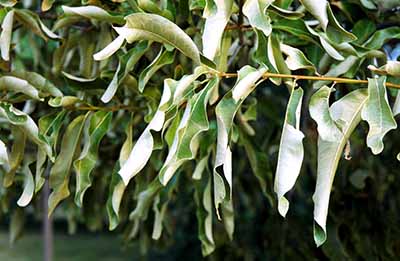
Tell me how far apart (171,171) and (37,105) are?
1.77 ft

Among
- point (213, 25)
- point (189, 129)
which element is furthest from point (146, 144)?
point (213, 25)

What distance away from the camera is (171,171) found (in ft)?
2.76

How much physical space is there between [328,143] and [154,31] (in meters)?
0.24

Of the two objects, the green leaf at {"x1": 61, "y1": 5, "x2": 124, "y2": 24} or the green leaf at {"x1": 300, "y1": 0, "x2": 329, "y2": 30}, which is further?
the green leaf at {"x1": 61, "y1": 5, "x2": 124, "y2": 24}

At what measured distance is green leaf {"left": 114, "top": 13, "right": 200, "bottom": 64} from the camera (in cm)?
76

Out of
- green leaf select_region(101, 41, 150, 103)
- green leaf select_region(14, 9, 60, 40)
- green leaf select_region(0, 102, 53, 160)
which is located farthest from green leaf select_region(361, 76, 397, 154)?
green leaf select_region(14, 9, 60, 40)

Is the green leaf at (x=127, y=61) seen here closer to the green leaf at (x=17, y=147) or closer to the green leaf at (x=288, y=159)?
the green leaf at (x=17, y=147)

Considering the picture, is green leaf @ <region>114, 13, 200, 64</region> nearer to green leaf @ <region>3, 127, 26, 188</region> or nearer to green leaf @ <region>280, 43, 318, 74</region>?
green leaf @ <region>280, 43, 318, 74</region>

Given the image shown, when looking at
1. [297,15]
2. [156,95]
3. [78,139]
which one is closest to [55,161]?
[78,139]

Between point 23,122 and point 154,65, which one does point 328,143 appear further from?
point 23,122

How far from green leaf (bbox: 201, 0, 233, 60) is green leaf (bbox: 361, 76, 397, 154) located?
189 millimetres

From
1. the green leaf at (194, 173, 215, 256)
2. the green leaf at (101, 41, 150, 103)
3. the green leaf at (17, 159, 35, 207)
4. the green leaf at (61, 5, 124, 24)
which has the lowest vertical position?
the green leaf at (194, 173, 215, 256)

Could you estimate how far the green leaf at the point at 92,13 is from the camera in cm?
92

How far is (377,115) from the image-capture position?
0.75m
